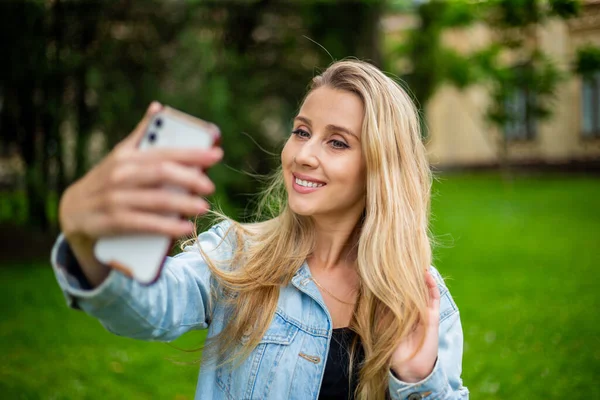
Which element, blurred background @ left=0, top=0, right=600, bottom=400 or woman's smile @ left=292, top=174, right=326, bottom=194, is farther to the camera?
blurred background @ left=0, top=0, right=600, bottom=400

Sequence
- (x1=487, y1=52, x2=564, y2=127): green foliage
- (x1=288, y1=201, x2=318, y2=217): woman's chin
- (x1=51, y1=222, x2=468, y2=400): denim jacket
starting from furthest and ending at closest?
(x1=487, y1=52, x2=564, y2=127): green foliage, (x1=288, y1=201, x2=318, y2=217): woman's chin, (x1=51, y1=222, x2=468, y2=400): denim jacket

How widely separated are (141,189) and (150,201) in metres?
0.03

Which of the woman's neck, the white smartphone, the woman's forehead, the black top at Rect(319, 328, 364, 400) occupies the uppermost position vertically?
the woman's forehead

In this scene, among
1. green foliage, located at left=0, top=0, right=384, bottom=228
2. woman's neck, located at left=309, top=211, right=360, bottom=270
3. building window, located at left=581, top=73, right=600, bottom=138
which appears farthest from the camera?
building window, located at left=581, top=73, right=600, bottom=138

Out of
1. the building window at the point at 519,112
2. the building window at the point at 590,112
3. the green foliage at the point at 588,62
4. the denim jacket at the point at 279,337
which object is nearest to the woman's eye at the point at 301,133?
the denim jacket at the point at 279,337

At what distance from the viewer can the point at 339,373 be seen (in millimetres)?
2207

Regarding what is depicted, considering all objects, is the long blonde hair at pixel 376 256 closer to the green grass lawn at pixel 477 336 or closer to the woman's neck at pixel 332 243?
the woman's neck at pixel 332 243

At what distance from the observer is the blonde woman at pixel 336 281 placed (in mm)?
2055

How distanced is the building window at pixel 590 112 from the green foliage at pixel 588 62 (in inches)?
730

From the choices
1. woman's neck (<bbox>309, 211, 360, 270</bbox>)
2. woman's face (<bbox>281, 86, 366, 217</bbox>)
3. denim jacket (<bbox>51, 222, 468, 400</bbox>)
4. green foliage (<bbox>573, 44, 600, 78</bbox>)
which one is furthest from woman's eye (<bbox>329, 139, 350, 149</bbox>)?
green foliage (<bbox>573, 44, 600, 78</bbox>)

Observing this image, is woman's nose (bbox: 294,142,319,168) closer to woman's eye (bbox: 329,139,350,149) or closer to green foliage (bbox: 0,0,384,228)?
woman's eye (bbox: 329,139,350,149)

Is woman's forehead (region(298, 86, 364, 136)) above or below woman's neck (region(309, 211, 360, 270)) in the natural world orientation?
above

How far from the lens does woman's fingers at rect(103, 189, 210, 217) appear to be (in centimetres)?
118

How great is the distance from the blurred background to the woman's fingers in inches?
70.0
